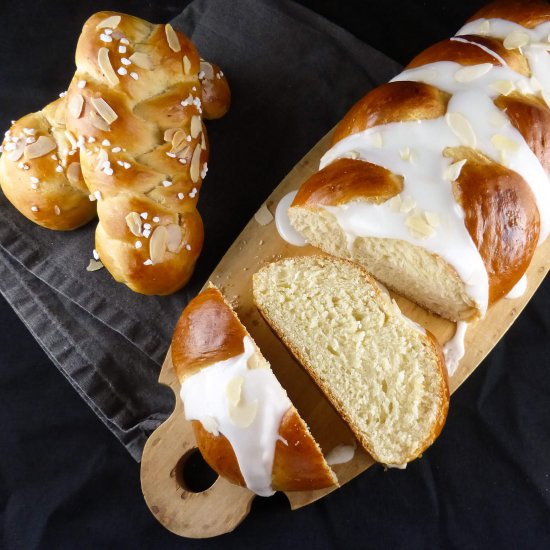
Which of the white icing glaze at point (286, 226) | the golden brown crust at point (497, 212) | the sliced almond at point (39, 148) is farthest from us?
the white icing glaze at point (286, 226)

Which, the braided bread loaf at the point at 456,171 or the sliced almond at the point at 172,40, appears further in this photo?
the sliced almond at the point at 172,40

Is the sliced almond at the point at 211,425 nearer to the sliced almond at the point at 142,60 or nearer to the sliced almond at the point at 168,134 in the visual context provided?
the sliced almond at the point at 168,134

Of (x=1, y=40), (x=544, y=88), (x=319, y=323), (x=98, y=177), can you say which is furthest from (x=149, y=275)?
(x=544, y=88)

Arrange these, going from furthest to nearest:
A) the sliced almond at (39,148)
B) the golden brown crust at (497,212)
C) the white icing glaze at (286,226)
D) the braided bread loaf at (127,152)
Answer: the white icing glaze at (286,226) → the sliced almond at (39,148) → the braided bread loaf at (127,152) → the golden brown crust at (497,212)


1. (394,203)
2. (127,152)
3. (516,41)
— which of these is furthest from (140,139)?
(516,41)

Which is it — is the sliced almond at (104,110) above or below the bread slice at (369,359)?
above

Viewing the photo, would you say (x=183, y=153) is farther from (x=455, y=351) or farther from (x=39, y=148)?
(x=455, y=351)

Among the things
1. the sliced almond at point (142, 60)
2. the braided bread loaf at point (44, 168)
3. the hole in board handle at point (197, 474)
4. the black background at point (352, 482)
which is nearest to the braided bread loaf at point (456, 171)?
the black background at point (352, 482)

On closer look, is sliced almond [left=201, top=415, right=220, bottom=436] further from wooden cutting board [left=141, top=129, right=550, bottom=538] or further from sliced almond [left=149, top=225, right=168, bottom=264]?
sliced almond [left=149, top=225, right=168, bottom=264]
